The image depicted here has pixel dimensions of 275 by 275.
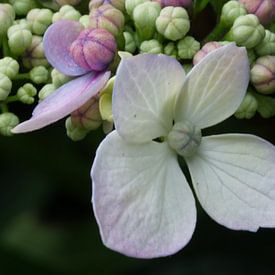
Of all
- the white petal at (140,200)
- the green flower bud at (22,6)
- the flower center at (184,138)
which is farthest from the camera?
the green flower bud at (22,6)

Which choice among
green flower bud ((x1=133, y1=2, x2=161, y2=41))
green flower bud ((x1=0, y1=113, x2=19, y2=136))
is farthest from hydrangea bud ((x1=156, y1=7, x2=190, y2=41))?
green flower bud ((x1=0, y1=113, x2=19, y2=136))

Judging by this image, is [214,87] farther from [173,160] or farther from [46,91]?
[46,91]

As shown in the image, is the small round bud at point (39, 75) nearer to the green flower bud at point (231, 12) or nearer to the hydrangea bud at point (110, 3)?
the hydrangea bud at point (110, 3)

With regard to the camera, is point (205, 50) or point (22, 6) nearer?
point (205, 50)

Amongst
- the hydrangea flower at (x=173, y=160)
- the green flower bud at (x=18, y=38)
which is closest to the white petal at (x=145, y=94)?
the hydrangea flower at (x=173, y=160)

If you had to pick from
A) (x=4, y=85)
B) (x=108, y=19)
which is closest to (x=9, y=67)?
(x=4, y=85)

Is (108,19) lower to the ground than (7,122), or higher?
higher
